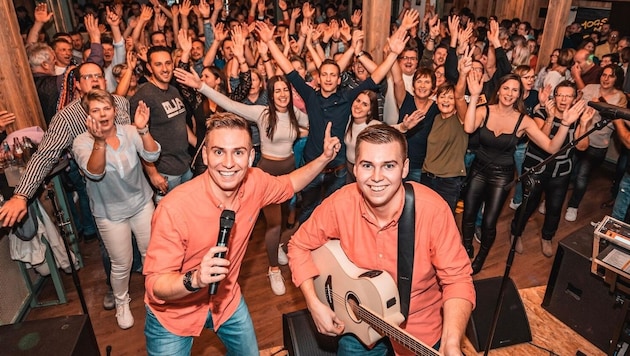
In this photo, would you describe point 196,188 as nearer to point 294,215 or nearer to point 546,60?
point 294,215

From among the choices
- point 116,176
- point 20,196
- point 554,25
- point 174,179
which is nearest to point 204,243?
point 116,176

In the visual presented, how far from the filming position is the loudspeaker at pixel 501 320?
2.76 meters

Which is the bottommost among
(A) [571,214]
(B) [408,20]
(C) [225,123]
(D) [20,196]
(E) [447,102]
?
(A) [571,214]

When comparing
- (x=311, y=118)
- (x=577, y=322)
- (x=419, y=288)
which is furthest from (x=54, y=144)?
(x=577, y=322)

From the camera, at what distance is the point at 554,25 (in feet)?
19.0

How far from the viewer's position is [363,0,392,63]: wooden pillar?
491 cm

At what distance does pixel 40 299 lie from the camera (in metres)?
3.54

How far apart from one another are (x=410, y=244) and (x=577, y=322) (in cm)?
167

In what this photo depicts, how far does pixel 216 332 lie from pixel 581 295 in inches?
85.7

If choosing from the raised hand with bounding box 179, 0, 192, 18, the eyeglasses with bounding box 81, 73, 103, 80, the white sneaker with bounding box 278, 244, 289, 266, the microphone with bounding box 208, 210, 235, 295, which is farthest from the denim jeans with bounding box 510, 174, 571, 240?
the raised hand with bounding box 179, 0, 192, 18

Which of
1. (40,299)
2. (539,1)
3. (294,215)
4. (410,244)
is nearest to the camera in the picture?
(410,244)

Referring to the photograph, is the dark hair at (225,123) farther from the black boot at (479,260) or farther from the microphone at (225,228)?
the black boot at (479,260)

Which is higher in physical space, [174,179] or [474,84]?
[474,84]

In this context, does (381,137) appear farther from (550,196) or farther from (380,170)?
(550,196)
